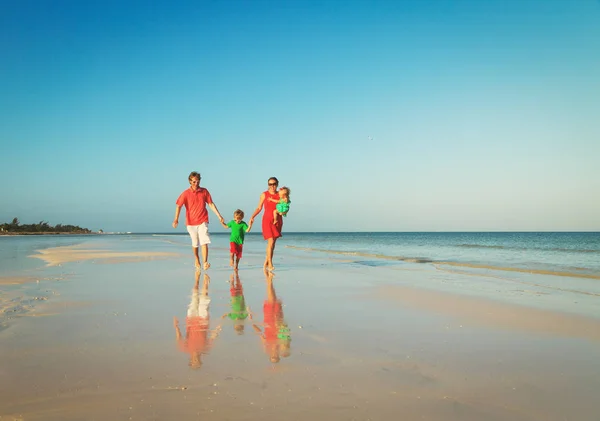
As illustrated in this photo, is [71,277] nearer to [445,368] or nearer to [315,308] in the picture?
[315,308]

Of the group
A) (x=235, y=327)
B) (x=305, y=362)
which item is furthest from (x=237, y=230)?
(x=305, y=362)

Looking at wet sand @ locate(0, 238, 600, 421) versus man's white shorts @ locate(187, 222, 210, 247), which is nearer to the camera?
wet sand @ locate(0, 238, 600, 421)

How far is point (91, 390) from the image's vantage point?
8.93 ft

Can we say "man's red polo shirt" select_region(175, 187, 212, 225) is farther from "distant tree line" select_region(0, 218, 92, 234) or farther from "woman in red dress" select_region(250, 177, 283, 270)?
"distant tree line" select_region(0, 218, 92, 234)

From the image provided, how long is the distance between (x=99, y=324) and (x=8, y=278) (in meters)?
Result: 4.97

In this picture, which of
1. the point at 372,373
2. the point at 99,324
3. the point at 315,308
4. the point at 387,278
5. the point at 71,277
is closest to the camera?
the point at 372,373

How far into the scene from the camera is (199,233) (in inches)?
426

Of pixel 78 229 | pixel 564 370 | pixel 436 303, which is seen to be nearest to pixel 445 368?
pixel 564 370

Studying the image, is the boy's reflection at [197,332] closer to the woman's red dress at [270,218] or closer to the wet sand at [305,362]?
the wet sand at [305,362]

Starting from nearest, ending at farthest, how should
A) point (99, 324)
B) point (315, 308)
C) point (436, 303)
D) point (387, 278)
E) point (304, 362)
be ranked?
point (304, 362)
point (99, 324)
point (315, 308)
point (436, 303)
point (387, 278)

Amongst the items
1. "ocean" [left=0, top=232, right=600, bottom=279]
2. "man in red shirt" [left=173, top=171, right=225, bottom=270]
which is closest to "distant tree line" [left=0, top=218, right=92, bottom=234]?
"ocean" [left=0, top=232, right=600, bottom=279]

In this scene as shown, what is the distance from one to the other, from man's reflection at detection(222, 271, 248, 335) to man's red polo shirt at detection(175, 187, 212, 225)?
118 inches

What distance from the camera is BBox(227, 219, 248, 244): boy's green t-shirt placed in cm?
1087

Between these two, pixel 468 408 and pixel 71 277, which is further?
pixel 71 277
